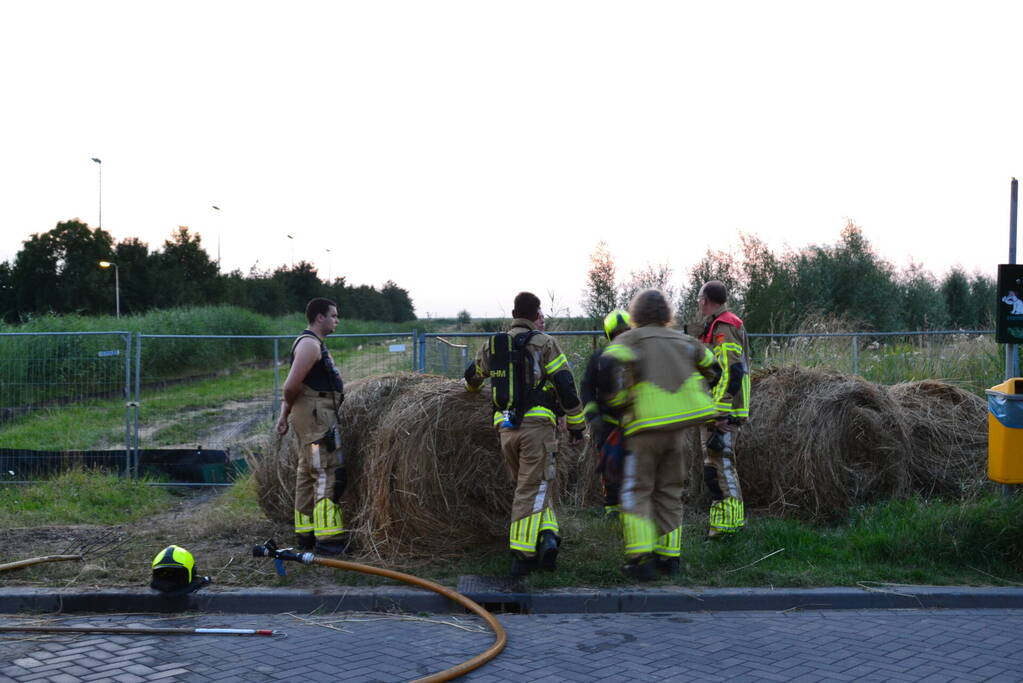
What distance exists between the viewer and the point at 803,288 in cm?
2294

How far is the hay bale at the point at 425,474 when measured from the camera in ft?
23.2

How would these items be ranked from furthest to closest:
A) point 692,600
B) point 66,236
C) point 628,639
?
point 66,236, point 692,600, point 628,639

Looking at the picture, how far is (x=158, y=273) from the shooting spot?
4988 cm

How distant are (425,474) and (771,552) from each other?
2.79 m

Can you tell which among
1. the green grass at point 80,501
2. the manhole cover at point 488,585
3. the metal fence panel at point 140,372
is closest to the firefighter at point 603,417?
the manhole cover at point 488,585

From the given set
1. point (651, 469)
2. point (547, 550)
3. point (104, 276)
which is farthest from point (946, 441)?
point (104, 276)

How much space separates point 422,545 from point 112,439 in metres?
6.26

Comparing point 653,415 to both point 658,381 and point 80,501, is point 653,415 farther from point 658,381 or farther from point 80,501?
point 80,501

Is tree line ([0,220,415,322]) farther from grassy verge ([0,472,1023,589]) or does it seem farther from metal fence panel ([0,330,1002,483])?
grassy verge ([0,472,1023,589])

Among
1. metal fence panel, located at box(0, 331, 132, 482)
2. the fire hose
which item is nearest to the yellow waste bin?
the fire hose

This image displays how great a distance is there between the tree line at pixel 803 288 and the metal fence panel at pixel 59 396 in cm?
895

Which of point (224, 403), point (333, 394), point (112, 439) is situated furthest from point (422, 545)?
point (224, 403)

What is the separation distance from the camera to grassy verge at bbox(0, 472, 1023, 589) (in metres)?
6.48

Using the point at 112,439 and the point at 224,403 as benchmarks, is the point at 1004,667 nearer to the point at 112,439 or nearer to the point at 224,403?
the point at 112,439
